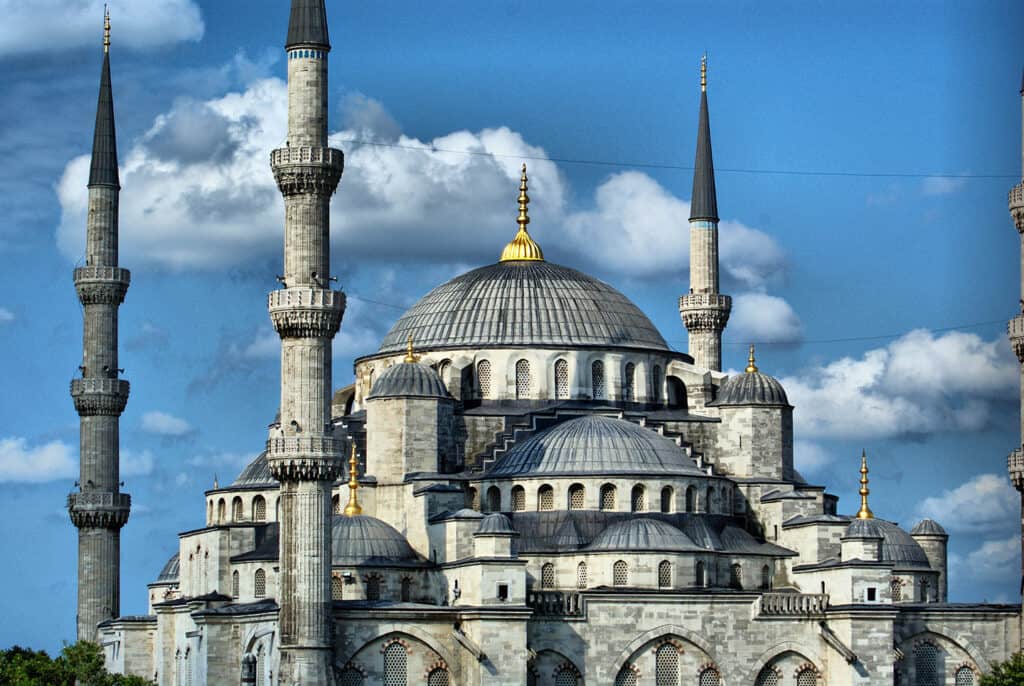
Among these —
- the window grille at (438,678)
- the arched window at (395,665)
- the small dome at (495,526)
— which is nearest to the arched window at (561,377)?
the small dome at (495,526)

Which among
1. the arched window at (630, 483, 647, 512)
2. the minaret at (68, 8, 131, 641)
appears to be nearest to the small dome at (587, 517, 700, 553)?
the arched window at (630, 483, 647, 512)

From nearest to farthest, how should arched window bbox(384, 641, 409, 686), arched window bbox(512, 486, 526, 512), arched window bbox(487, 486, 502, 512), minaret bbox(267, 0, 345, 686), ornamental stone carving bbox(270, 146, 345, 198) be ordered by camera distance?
minaret bbox(267, 0, 345, 686)
arched window bbox(384, 641, 409, 686)
ornamental stone carving bbox(270, 146, 345, 198)
arched window bbox(512, 486, 526, 512)
arched window bbox(487, 486, 502, 512)

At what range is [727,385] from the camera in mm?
54375

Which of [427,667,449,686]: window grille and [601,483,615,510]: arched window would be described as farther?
[601,483,615,510]: arched window

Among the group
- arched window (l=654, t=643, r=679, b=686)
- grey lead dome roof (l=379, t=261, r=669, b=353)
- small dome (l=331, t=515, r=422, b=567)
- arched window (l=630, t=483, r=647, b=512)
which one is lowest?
arched window (l=654, t=643, r=679, b=686)

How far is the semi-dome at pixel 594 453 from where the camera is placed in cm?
5038

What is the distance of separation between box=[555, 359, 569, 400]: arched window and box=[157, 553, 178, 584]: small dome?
12829 mm

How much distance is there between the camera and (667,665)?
1882 inches

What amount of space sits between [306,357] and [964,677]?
15.0 m

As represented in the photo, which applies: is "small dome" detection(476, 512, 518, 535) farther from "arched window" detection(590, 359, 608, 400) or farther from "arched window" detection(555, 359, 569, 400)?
"arched window" detection(590, 359, 608, 400)

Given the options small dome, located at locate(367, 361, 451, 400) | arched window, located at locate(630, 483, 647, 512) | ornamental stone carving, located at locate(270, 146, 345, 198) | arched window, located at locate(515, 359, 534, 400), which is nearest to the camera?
ornamental stone carving, located at locate(270, 146, 345, 198)

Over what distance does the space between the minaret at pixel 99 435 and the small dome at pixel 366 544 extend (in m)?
9.86

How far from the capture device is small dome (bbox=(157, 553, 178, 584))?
6212 centimetres

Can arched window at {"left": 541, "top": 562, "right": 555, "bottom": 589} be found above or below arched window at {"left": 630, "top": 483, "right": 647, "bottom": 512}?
below
